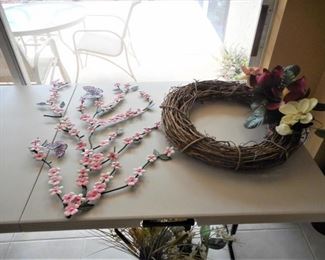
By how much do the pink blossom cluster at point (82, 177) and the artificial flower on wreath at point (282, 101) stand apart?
48 centimetres

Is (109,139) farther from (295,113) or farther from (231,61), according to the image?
(231,61)

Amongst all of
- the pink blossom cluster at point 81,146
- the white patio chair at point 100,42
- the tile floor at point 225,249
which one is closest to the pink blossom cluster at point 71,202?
the pink blossom cluster at point 81,146

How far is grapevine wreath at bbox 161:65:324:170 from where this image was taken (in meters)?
0.76

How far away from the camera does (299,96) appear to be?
771mm

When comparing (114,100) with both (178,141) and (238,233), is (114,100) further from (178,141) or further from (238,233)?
(238,233)

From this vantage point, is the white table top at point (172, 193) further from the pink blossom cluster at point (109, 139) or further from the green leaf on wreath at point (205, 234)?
the green leaf on wreath at point (205, 234)

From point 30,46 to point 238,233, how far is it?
67.7 inches

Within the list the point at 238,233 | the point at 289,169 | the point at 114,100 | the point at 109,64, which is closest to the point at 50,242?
the point at 114,100

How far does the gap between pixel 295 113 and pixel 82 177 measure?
23.6 inches

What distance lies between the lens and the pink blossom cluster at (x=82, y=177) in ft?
2.46

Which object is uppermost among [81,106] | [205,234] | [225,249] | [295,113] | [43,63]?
[295,113]

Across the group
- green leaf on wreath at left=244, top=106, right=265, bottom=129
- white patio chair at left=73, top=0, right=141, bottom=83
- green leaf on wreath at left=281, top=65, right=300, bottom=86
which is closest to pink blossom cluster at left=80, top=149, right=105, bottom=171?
green leaf on wreath at left=244, top=106, right=265, bottom=129

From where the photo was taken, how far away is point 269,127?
85 centimetres

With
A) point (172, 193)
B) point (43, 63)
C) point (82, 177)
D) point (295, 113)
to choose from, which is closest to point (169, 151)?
point (172, 193)
